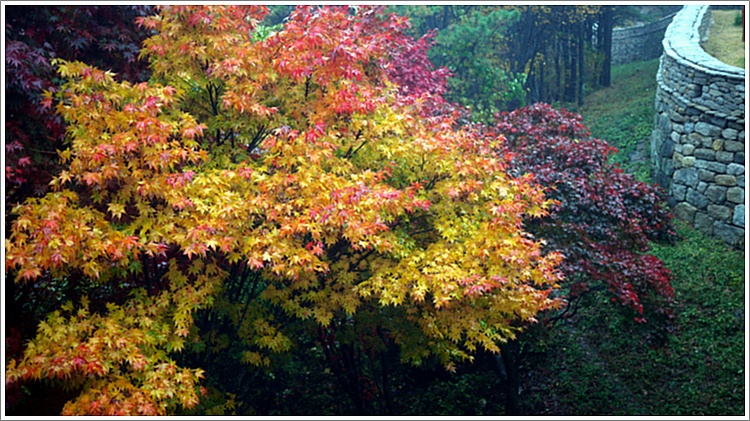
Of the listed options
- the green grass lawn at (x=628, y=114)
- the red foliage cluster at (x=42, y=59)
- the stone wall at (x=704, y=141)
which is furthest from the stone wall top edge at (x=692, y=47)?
the red foliage cluster at (x=42, y=59)

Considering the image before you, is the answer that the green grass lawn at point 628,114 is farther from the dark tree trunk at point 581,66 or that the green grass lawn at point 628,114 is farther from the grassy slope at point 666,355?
the grassy slope at point 666,355

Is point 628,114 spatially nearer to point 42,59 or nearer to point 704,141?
point 704,141

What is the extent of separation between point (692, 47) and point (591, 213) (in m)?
6.20

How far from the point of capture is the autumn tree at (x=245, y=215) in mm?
5238

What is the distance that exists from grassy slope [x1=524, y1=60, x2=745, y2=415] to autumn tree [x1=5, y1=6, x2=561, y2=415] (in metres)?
3.30

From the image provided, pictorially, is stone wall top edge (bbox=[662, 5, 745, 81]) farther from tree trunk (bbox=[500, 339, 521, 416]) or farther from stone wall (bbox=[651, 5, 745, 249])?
tree trunk (bbox=[500, 339, 521, 416])

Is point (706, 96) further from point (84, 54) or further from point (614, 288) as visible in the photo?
point (84, 54)

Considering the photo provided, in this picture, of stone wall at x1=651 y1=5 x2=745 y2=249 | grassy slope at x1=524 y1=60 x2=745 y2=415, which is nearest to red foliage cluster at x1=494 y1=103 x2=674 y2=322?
grassy slope at x1=524 y1=60 x2=745 y2=415

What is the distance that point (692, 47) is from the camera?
13.2 meters

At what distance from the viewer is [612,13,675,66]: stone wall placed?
2445 centimetres

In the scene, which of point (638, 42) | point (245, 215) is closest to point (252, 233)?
point (245, 215)

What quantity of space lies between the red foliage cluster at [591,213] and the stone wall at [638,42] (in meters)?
16.4

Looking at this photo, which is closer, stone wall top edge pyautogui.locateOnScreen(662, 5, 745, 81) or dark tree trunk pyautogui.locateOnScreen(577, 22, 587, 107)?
stone wall top edge pyautogui.locateOnScreen(662, 5, 745, 81)

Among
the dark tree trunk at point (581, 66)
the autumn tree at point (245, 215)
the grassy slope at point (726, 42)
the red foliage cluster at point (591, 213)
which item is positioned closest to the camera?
the autumn tree at point (245, 215)
